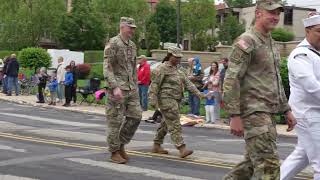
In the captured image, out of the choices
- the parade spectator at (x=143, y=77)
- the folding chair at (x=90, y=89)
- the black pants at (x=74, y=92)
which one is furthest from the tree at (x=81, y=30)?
the parade spectator at (x=143, y=77)

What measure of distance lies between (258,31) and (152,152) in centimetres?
466

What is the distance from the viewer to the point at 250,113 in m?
5.77

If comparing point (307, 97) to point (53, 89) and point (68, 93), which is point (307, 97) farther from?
point (53, 89)

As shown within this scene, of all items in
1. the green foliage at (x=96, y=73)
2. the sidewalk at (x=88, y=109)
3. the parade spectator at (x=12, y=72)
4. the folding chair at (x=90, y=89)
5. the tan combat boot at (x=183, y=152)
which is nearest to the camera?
the tan combat boot at (x=183, y=152)

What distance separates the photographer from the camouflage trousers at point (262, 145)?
5664 mm

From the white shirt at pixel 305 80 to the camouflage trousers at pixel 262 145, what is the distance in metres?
0.34

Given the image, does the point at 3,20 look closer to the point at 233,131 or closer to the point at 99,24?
the point at 99,24

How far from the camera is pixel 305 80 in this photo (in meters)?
5.72

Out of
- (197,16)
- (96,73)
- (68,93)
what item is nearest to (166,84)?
(68,93)

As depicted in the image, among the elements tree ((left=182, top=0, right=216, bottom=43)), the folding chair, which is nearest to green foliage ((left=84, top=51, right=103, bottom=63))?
tree ((left=182, top=0, right=216, bottom=43))

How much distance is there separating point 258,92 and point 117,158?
362 centimetres

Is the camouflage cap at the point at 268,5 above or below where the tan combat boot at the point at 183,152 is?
above

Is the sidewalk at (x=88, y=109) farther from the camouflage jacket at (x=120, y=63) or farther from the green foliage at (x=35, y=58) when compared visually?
the green foliage at (x=35, y=58)

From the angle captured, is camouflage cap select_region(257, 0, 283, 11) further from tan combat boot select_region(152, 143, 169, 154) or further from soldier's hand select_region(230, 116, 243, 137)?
tan combat boot select_region(152, 143, 169, 154)
